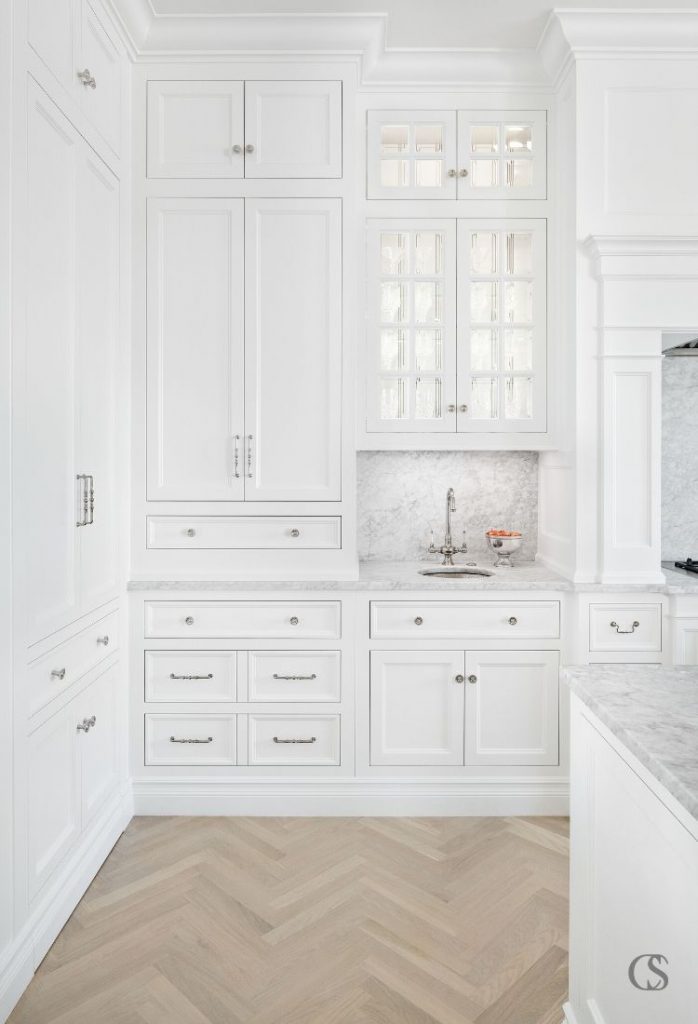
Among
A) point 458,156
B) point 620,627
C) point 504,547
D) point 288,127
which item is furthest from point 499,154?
point 620,627

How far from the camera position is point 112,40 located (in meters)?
2.57

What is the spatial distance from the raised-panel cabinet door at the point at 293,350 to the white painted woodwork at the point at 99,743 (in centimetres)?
89

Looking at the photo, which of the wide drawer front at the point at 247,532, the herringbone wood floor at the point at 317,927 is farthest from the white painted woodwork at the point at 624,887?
the wide drawer front at the point at 247,532

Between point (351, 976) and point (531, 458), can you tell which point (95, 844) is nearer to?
point (351, 976)

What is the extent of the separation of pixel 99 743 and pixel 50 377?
1.27m

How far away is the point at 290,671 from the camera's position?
2.82 m

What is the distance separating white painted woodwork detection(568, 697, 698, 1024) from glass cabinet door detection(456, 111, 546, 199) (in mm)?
2269

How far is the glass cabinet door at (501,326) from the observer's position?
119 inches

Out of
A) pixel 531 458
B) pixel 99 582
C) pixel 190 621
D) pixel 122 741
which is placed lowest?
pixel 122 741

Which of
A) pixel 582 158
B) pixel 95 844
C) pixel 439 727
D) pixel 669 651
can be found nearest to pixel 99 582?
pixel 95 844

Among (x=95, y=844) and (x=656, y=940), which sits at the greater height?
(x=656, y=940)

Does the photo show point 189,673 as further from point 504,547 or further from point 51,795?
point 504,547

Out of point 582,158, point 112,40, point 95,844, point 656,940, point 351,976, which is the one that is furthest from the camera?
point 582,158

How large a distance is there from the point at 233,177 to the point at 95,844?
2487 millimetres
